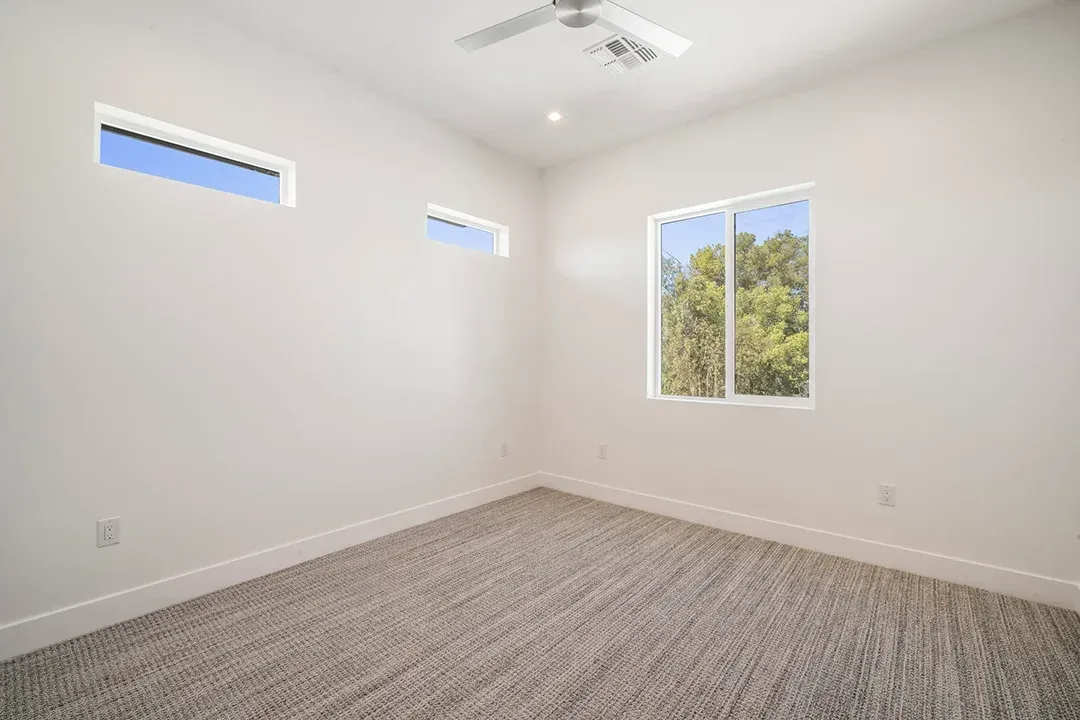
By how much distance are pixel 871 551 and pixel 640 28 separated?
112 inches

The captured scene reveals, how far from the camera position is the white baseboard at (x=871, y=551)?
235 centimetres

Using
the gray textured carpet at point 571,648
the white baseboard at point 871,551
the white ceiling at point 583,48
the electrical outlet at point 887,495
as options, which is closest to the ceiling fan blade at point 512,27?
the white ceiling at point 583,48

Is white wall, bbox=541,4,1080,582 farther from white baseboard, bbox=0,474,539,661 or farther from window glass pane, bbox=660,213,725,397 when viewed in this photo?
white baseboard, bbox=0,474,539,661

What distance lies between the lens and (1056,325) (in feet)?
7.64

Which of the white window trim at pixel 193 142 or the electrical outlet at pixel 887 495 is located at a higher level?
the white window trim at pixel 193 142

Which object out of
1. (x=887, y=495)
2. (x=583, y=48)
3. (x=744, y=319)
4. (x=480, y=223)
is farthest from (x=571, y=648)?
(x=480, y=223)

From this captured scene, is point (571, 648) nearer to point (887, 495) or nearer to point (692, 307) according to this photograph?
point (887, 495)

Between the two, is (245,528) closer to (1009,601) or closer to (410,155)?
(410,155)

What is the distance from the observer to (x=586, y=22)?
6.89 ft

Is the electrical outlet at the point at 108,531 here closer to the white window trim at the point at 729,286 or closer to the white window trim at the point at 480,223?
the white window trim at the point at 480,223

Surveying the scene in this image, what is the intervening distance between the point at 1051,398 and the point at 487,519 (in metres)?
3.06

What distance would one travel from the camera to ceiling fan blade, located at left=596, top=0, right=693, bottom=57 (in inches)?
78.4

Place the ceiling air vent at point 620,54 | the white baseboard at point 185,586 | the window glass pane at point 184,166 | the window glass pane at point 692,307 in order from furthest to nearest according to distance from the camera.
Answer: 1. the window glass pane at point 692,307
2. the ceiling air vent at point 620,54
3. the window glass pane at point 184,166
4. the white baseboard at point 185,586

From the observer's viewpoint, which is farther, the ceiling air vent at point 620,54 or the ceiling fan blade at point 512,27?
the ceiling air vent at point 620,54
